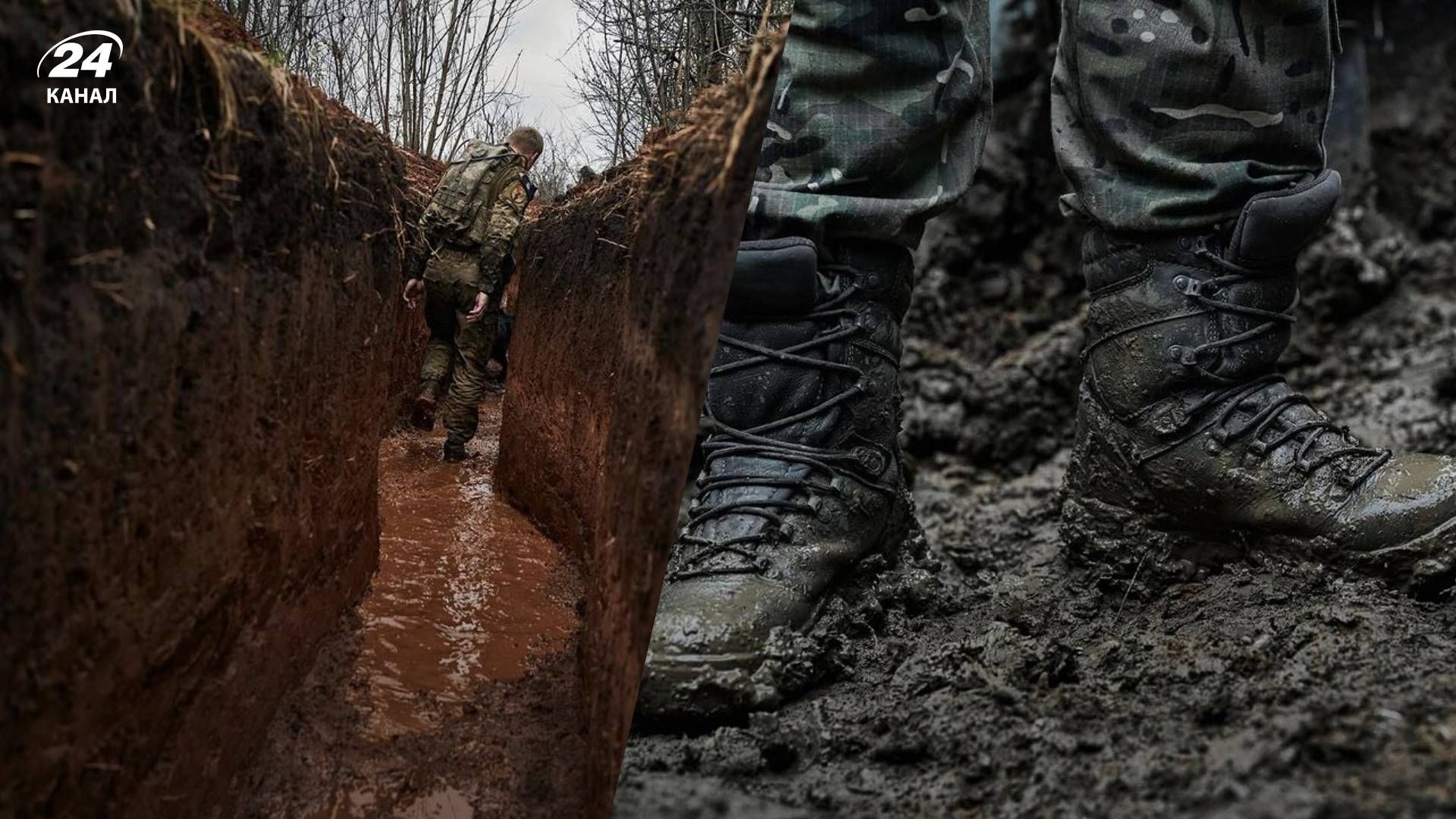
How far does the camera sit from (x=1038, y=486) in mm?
2777

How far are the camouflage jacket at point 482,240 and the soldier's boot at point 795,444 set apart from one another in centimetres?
33

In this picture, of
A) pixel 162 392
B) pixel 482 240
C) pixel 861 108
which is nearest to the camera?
pixel 162 392

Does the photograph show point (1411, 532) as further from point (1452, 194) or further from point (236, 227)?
point (1452, 194)

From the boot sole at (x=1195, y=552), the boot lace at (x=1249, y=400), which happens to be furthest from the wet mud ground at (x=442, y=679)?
the boot lace at (x=1249, y=400)

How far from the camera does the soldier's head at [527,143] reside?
1.15 m

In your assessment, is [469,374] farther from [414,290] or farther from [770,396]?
[770,396]

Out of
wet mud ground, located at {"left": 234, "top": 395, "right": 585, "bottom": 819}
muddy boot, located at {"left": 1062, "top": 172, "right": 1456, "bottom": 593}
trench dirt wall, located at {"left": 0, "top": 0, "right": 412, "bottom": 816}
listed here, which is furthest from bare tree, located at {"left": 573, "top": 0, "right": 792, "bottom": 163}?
muddy boot, located at {"left": 1062, "top": 172, "right": 1456, "bottom": 593}

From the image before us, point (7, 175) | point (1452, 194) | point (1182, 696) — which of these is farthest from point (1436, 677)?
point (1452, 194)

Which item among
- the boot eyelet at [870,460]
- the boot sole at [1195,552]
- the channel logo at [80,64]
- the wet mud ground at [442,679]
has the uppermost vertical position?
the channel logo at [80,64]

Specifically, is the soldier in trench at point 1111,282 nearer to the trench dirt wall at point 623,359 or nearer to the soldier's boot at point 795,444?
the soldier's boot at point 795,444

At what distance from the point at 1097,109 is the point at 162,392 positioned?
1.38 meters

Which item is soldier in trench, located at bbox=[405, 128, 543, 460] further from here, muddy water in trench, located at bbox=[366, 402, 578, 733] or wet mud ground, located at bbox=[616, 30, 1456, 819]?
wet mud ground, located at bbox=[616, 30, 1456, 819]

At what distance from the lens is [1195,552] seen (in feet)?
5.21

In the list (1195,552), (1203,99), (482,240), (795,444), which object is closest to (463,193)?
(482,240)
